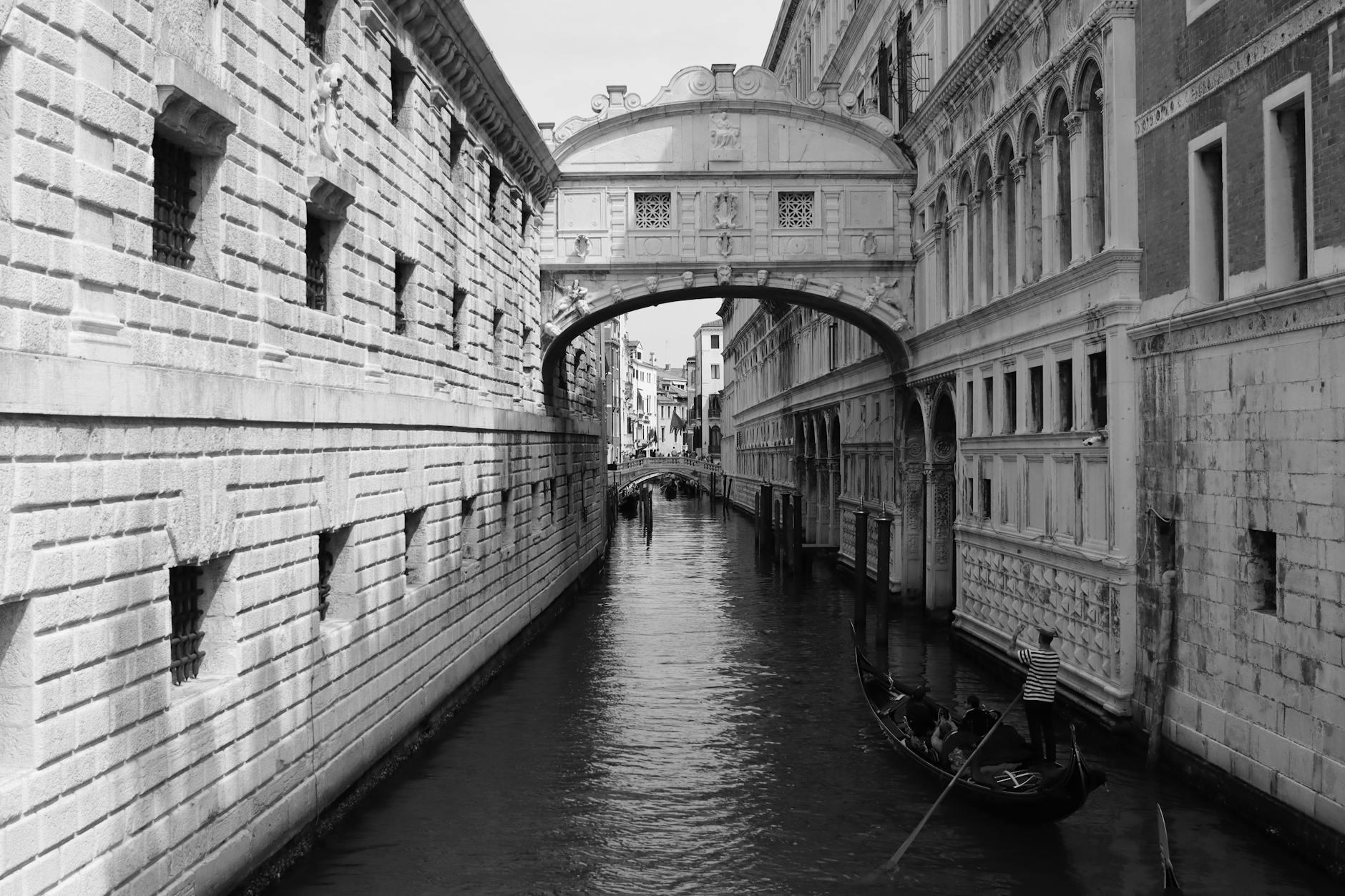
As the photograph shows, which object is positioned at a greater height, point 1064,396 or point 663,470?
point 1064,396

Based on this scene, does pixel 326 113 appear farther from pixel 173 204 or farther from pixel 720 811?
pixel 720 811

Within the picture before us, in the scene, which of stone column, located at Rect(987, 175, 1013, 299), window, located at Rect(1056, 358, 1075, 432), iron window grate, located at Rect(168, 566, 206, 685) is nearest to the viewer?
iron window grate, located at Rect(168, 566, 206, 685)

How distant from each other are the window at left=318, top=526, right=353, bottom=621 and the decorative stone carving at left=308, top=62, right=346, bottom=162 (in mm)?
3222

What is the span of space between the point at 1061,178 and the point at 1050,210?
38cm

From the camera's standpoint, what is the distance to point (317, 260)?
10.8m

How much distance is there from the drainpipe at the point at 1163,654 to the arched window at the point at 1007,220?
5.87 metres

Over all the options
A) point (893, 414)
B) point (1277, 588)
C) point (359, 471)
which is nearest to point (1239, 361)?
point (1277, 588)

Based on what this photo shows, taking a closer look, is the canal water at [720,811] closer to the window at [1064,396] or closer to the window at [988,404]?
the window at [988,404]

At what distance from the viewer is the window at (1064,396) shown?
551 inches

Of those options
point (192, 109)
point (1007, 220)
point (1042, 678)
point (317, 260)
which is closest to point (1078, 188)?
point (1007, 220)

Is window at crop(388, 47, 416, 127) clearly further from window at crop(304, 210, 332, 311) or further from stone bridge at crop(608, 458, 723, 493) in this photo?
stone bridge at crop(608, 458, 723, 493)

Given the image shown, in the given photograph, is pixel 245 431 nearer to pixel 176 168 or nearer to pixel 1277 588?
pixel 176 168

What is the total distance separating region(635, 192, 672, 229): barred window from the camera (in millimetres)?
21312

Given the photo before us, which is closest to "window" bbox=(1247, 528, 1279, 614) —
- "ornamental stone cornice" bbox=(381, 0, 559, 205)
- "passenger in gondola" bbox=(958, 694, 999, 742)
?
"passenger in gondola" bbox=(958, 694, 999, 742)
